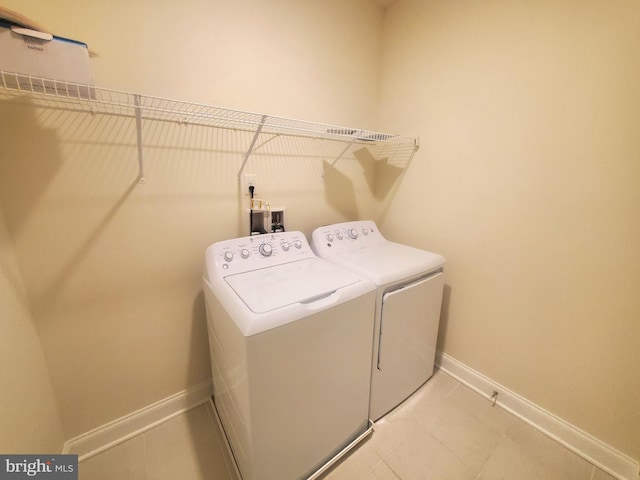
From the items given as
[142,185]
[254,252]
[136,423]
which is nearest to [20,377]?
[136,423]

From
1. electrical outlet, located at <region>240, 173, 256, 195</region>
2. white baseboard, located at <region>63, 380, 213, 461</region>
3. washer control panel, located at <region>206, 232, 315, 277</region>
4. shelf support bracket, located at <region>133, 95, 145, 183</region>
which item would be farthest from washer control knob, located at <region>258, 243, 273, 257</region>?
white baseboard, located at <region>63, 380, 213, 461</region>

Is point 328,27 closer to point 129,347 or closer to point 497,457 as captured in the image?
point 129,347

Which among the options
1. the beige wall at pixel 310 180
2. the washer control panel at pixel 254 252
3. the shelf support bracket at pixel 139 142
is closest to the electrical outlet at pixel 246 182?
the beige wall at pixel 310 180

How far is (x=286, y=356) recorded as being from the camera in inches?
37.0

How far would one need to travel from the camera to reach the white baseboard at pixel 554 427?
3.95 ft

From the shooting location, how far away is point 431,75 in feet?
5.58

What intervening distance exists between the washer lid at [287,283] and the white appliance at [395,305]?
0.54ft

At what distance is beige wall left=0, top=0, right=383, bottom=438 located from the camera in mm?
1032

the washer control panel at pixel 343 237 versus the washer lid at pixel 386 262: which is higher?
the washer control panel at pixel 343 237

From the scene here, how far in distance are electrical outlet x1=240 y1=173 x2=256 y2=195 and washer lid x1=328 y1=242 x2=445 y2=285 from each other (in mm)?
682

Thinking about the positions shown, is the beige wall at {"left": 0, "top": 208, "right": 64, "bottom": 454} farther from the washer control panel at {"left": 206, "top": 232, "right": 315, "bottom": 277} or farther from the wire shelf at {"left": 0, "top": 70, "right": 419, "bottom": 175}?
the washer control panel at {"left": 206, "top": 232, "right": 315, "bottom": 277}

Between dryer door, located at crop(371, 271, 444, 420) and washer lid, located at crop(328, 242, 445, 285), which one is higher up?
washer lid, located at crop(328, 242, 445, 285)

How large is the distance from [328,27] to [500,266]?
6.41ft

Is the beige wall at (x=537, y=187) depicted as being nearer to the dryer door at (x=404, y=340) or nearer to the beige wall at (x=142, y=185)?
the dryer door at (x=404, y=340)
